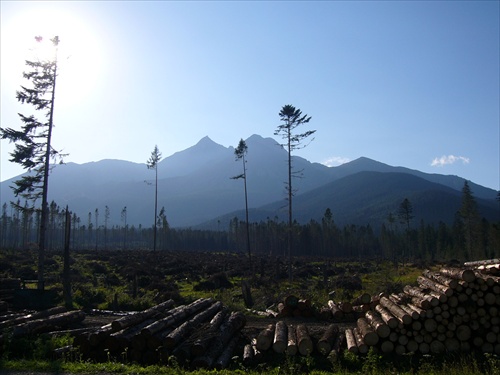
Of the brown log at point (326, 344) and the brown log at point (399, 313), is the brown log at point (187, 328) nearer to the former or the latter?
the brown log at point (326, 344)

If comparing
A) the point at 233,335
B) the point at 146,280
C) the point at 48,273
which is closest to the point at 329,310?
the point at 233,335

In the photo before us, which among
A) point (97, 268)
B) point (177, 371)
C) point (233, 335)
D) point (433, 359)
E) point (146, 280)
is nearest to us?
point (177, 371)

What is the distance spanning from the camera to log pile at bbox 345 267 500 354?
36.3ft

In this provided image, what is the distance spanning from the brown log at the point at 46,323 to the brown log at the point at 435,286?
39.8ft

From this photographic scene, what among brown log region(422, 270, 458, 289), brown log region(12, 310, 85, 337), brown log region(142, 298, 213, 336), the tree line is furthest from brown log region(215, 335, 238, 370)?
the tree line

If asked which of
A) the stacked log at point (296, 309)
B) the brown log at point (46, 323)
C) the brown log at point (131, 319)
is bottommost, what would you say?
the stacked log at point (296, 309)

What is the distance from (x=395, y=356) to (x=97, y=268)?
32.4 metres

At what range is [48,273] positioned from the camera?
109 feet

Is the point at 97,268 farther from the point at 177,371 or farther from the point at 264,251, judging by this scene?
the point at 264,251

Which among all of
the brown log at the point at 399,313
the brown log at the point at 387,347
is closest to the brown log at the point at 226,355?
the brown log at the point at 387,347

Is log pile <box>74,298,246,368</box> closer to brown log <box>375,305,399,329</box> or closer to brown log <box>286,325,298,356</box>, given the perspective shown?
brown log <box>286,325,298,356</box>

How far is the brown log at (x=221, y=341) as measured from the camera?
33.2 ft

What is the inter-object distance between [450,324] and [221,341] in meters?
6.24

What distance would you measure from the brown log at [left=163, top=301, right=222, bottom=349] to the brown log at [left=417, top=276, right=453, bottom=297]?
728 centimetres
